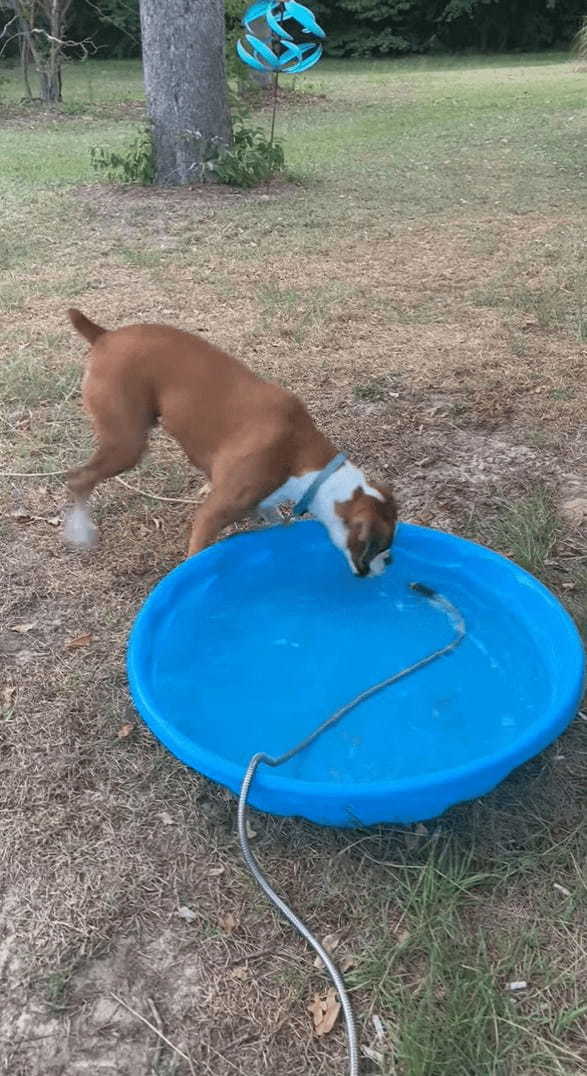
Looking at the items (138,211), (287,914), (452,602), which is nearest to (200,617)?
(452,602)

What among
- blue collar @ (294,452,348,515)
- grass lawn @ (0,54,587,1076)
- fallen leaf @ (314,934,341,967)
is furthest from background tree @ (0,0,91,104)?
fallen leaf @ (314,934,341,967)

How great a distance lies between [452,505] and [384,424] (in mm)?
838

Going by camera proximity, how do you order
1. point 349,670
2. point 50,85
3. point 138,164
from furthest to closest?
1. point 50,85
2. point 138,164
3. point 349,670

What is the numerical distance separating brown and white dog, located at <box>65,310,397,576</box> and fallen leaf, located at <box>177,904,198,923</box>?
48.9 inches

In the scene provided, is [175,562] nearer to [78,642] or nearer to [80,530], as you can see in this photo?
[80,530]

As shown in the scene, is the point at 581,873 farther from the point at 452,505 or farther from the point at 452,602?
the point at 452,505

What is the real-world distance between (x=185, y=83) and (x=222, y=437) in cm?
621

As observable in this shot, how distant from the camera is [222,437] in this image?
326 cm

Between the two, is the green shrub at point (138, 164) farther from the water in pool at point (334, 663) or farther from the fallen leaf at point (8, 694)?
the fallen leaf at point (8, 694)

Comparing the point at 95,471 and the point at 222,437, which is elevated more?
the point at 222,437

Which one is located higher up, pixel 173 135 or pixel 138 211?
pixel 173 135

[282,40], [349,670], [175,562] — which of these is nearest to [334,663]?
[349,670]

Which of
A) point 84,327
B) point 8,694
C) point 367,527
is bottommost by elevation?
point 8,694

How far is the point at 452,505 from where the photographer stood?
3.87 m
